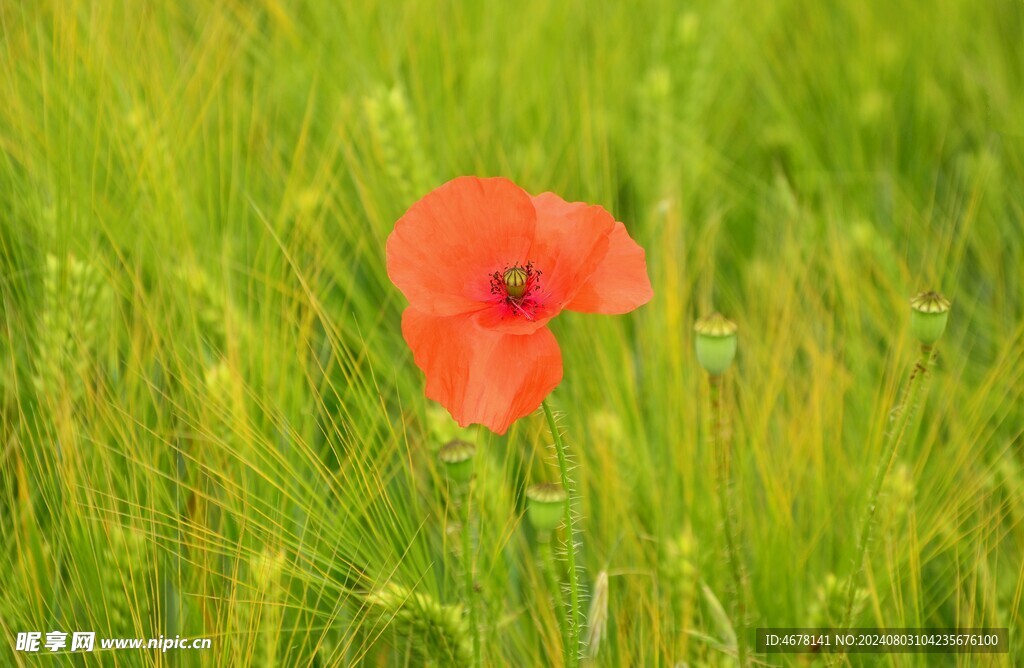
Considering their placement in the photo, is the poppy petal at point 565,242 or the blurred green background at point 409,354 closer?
the poppy petal at point 565,242

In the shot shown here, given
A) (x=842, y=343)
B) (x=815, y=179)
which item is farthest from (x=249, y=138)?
(x=815, y=179)

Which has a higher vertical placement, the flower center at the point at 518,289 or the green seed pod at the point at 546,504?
the flower center at the point at 518,289

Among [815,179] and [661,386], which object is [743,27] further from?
[661,386]

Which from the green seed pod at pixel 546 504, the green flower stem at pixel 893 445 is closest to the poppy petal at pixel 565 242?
the green seed pod at pixel 546 504

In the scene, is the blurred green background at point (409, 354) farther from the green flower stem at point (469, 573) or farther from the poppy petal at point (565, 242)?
the poppy petal at point (565, 242)

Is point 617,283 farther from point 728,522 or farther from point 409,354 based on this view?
point 409,354

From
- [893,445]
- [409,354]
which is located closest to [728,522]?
[893,445]
